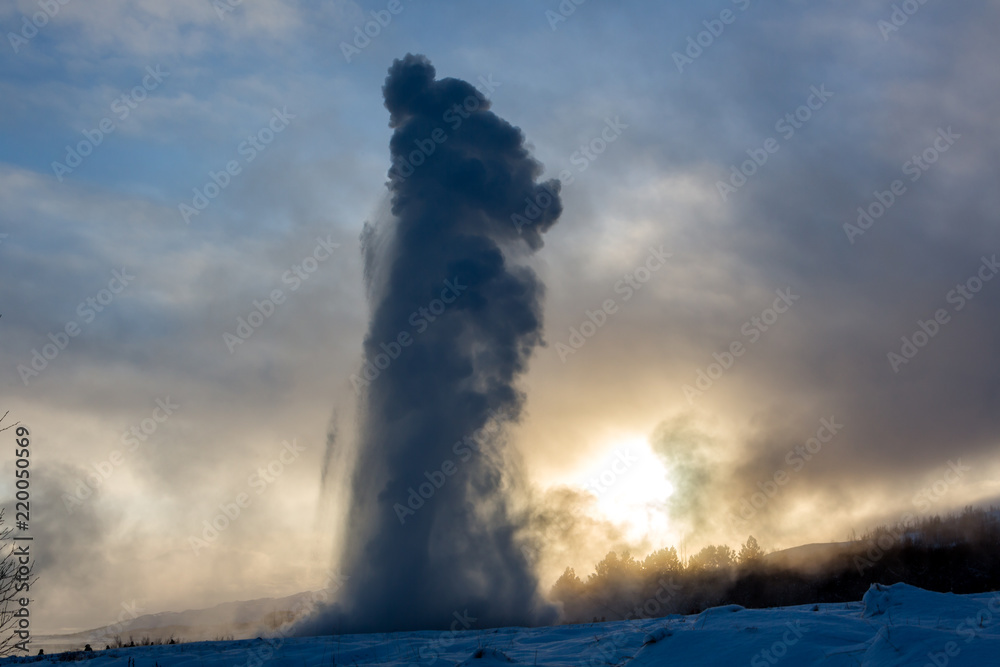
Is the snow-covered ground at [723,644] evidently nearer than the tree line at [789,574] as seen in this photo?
Yes

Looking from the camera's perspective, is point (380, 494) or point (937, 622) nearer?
point (937, 622)

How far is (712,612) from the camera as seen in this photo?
1323 centimetres

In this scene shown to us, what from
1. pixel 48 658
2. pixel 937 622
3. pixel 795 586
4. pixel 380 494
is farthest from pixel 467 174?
pixel 795 586

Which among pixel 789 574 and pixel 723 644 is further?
pixel 789 574

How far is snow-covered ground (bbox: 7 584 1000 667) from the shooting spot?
8461mm

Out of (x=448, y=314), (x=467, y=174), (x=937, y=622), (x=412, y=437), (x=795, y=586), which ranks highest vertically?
(x=467, y=174)

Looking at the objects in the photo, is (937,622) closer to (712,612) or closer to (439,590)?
(712,612)

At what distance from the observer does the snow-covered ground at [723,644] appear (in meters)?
8.46

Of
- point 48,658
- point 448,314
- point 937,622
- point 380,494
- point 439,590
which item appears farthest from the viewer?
point 448,314

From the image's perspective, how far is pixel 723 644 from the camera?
9.51 metres

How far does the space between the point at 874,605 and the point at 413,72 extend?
44678 mm

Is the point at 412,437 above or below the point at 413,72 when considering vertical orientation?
below

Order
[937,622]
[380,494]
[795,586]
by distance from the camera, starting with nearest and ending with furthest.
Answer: [937,622], [380,494], [795,586]

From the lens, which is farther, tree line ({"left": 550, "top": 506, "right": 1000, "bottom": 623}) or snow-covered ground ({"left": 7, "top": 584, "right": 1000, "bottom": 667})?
tree line ({"left": 550, "top": 506, "right": 1000, "bottom": 623})
